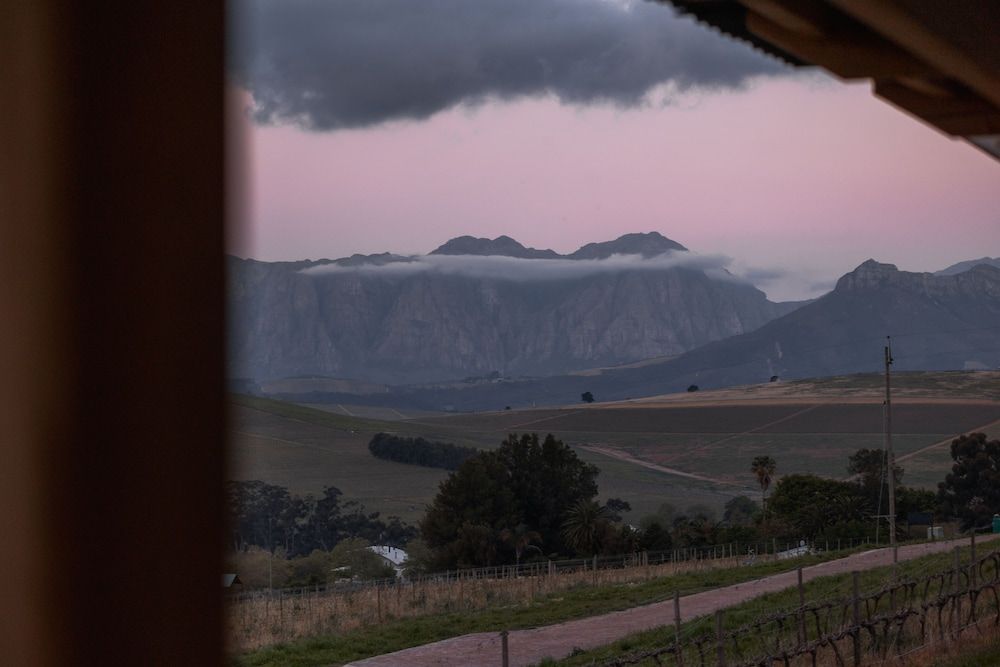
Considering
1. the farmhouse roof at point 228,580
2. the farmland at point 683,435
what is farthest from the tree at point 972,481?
the farmhouse roof at point 228,580

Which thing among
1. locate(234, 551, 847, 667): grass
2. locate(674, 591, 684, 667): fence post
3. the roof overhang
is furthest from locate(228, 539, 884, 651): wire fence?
the roof overhang

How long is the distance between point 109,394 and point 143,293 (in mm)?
104

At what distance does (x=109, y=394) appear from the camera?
112cm

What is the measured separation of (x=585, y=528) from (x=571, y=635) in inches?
1011

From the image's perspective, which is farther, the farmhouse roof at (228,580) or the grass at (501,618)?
the grass at (501,618)

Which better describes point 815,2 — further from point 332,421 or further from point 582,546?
point 332,421

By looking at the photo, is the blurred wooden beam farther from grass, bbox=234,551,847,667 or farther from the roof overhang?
grass, bbox=234,551,847,667

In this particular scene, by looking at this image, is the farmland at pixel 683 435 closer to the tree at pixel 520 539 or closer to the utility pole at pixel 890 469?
the tree at pixel 520 539

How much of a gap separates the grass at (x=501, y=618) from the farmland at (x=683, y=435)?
54.3 m

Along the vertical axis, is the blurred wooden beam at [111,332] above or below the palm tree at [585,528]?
above

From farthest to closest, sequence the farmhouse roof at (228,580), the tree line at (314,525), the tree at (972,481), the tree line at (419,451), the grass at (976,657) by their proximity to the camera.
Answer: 1. the tree line at (419,451)
2. the tree line at (314,525)
3. the tree at (972,481)
4. the grass at (976,657)
5. the farmhouse roof at (228,580)

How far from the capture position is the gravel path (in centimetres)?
2431

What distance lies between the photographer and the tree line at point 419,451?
11475cm

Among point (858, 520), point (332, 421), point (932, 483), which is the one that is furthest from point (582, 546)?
point (332, 421)
